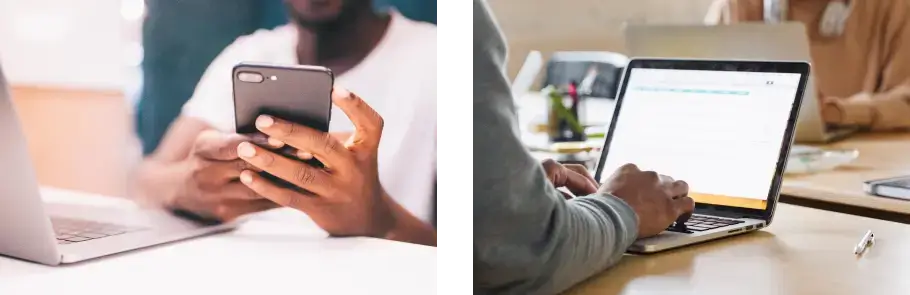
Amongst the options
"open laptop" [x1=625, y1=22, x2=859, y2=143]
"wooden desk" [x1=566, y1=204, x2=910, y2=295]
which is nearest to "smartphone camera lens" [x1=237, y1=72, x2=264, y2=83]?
"wooden desk" [x1=566, y1=204, x2=910, y2=295]

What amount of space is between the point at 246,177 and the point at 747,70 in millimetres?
594

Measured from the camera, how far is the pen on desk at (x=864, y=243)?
813 millimetres

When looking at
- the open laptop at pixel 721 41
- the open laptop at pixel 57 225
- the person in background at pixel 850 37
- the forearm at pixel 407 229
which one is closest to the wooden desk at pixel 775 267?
the forearm at pixel 407 229

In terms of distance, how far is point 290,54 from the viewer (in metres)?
0.52

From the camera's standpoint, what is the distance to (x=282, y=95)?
53 cm

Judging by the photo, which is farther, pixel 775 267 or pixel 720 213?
pixel 720 213

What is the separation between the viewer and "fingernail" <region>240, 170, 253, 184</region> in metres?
0.54

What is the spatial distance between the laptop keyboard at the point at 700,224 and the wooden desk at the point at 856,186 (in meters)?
0.24

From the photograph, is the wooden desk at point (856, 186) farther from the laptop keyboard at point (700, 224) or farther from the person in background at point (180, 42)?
the person in background at point (180, 42)

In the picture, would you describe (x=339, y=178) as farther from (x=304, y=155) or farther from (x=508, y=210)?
(x=508, y=210)

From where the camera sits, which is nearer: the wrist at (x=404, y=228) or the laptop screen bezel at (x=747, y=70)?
the wrist at (x=404, y=228)

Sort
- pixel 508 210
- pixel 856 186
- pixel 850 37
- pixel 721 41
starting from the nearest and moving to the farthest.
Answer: pixel 508 210 → pixel 856 186 → pixel 721 41 → pixel 850 37

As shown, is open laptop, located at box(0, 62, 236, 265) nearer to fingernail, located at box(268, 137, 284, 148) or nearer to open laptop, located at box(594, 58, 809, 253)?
fingernail, located at box(268, 137, 284, 148)

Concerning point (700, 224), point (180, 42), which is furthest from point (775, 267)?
point (180, 42)
